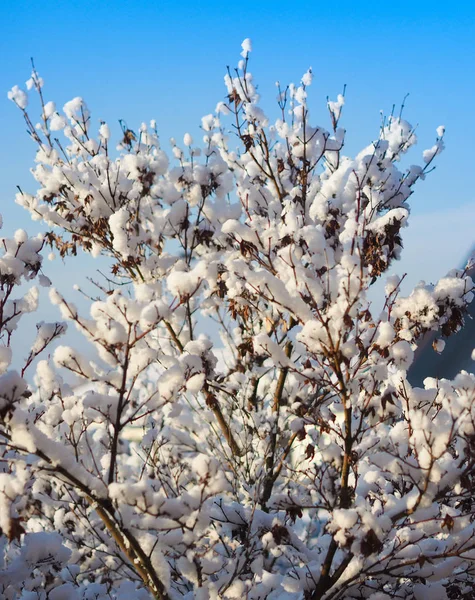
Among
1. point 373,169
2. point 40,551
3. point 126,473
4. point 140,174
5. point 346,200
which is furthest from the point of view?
point 140,174

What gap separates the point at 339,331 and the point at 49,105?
15.4 feet

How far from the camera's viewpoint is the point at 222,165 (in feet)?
17.0

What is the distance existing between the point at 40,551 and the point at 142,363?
146cm

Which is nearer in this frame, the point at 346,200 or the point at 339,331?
the point at 339,331

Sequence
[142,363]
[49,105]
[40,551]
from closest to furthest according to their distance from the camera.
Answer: [142,363]
[40,551]
[49,105]

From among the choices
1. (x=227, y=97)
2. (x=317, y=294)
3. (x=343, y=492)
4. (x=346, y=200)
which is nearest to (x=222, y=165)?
(x=227, y=97)

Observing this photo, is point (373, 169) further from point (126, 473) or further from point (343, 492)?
point (126, 473)

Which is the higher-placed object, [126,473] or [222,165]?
[222,165]

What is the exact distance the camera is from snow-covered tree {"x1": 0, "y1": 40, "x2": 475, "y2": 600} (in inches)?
92.4

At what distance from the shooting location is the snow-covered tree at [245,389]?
7.70ft

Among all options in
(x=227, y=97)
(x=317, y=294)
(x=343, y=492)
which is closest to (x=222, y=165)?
(x=227, y=97)

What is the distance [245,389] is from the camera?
5227 mm

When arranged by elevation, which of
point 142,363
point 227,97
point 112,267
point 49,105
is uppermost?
point 49,105

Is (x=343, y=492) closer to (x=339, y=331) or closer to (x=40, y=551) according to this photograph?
(x=339, y=331)
